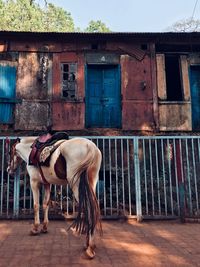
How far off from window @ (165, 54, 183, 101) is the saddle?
721cm

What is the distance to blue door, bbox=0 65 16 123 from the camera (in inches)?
397

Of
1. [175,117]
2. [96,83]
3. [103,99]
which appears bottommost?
[175,117]

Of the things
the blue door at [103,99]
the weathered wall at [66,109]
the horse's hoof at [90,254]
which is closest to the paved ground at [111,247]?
the horse's hoof at [90,254]

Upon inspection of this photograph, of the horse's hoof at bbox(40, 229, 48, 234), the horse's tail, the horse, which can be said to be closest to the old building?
the horse

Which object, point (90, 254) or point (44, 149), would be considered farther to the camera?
point (44, 149)

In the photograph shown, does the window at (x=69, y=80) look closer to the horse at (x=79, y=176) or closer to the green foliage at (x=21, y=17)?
the horse at (x=79, y=176)

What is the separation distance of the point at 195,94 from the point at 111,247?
8.41 m

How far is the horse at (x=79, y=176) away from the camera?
390 centimetres

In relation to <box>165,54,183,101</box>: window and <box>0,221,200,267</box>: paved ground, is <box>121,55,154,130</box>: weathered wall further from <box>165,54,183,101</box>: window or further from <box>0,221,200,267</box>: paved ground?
<box>0,221,200,267</box>: paved ground

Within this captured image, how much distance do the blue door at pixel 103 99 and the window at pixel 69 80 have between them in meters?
0.55

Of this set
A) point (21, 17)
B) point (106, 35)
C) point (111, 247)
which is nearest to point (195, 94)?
point (106, 35)

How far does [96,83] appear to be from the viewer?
35.1 ft

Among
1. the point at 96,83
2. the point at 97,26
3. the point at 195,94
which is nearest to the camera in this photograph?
the point at 96,83

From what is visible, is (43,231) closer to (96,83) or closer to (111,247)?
(111,247)
